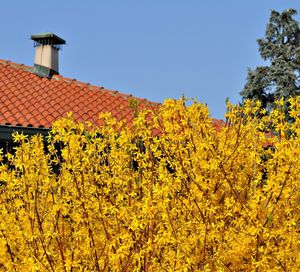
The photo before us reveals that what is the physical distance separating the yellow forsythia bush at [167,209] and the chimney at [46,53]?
27.3 ft

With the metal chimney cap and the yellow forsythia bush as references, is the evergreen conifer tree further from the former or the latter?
the yellow forsythia bush

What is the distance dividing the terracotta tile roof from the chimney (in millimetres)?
200

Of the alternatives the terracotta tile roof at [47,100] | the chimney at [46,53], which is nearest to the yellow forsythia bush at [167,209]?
the terracotta tile roof at [47,100]

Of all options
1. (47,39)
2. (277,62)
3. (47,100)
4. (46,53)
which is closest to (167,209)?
(47,100)

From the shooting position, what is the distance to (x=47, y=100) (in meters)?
11.5

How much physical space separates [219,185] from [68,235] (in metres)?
1.40

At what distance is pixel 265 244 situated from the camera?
445 centimetres

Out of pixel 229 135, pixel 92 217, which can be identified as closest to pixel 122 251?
pixel 92 217

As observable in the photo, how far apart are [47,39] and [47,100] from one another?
134 inches

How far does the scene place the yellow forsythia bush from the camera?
430 centimetres

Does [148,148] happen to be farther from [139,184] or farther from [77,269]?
[77,269]

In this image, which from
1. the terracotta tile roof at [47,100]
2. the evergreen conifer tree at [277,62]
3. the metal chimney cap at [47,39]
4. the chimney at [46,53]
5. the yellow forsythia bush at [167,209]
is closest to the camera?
the yellow forsythia bush at [167,209]

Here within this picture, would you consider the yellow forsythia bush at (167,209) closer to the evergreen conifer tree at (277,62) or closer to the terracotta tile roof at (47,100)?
the terracotta tile roof at (47,100)

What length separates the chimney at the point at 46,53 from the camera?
13.3m
